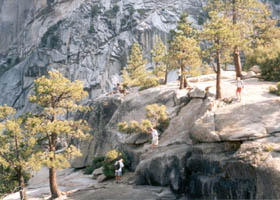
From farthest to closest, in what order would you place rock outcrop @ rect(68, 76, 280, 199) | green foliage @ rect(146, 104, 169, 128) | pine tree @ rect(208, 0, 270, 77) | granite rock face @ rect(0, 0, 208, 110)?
1. granite rock face @ rect(0, 0, 208, 110)
2. pine tree @ rect(208, 0, 270, 77)
3. green foliage @ rect(146, 104, 169, 128)
4. rock outcrop @ rect(68, 76, 280, 199)

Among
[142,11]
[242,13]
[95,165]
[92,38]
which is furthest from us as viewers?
[92,38]

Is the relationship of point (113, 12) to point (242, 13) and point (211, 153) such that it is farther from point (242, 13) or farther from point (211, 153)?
point (211, 153)

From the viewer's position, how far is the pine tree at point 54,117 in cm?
1697

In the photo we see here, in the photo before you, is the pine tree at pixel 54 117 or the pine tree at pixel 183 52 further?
the pine tree at pixel 183 52

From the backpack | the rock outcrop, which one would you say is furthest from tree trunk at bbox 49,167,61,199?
the rock outcrop

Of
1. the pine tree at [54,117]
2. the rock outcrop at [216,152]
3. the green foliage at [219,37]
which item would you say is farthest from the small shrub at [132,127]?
the green foliage at [219,37]

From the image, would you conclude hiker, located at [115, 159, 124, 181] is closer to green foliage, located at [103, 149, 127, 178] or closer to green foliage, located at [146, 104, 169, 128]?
green foliage, located at [103, 149, 127, 178]

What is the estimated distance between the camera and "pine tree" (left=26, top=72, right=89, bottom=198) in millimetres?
16969

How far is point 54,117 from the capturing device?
59.4ft

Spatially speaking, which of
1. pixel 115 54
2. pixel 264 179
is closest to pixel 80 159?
pixel 264 179

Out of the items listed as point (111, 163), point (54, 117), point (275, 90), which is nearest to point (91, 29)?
point (111, 163)

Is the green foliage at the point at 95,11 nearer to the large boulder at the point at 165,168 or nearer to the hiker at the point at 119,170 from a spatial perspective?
the hiker at the point at 119,170

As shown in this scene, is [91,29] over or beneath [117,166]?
over

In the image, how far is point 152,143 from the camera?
2108 cm
